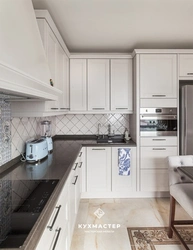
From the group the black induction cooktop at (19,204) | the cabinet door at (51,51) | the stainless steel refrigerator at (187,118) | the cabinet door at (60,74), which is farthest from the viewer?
the stainless steel refrigerator at (187,118)

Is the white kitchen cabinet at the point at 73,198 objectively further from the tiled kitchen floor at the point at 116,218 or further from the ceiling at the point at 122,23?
the ceiling at the point at 122,23

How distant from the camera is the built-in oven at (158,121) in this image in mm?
2875

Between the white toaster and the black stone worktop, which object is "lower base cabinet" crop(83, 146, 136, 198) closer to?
the black stone worktop

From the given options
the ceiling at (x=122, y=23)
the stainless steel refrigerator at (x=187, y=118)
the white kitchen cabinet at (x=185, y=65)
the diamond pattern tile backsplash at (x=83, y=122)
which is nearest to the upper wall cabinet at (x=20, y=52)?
the ceiling at (x=122, y=23)

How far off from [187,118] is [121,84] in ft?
3.73

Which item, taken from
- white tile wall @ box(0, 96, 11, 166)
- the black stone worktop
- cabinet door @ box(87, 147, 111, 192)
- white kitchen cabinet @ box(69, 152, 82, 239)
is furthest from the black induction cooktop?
cabinet door @ box(87, 147, 111, 192)

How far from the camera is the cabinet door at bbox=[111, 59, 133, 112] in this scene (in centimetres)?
310

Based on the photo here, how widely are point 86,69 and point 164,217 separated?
8.05 ft

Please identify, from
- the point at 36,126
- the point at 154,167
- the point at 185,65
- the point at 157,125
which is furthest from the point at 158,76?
the point at 36,126

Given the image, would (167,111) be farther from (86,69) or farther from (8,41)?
(8,41)

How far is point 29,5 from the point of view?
136cm

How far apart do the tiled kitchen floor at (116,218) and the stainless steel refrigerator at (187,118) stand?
0.89 metres

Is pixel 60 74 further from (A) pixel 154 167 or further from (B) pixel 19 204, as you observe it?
(A) pixel 154 167

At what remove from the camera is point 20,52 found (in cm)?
104
